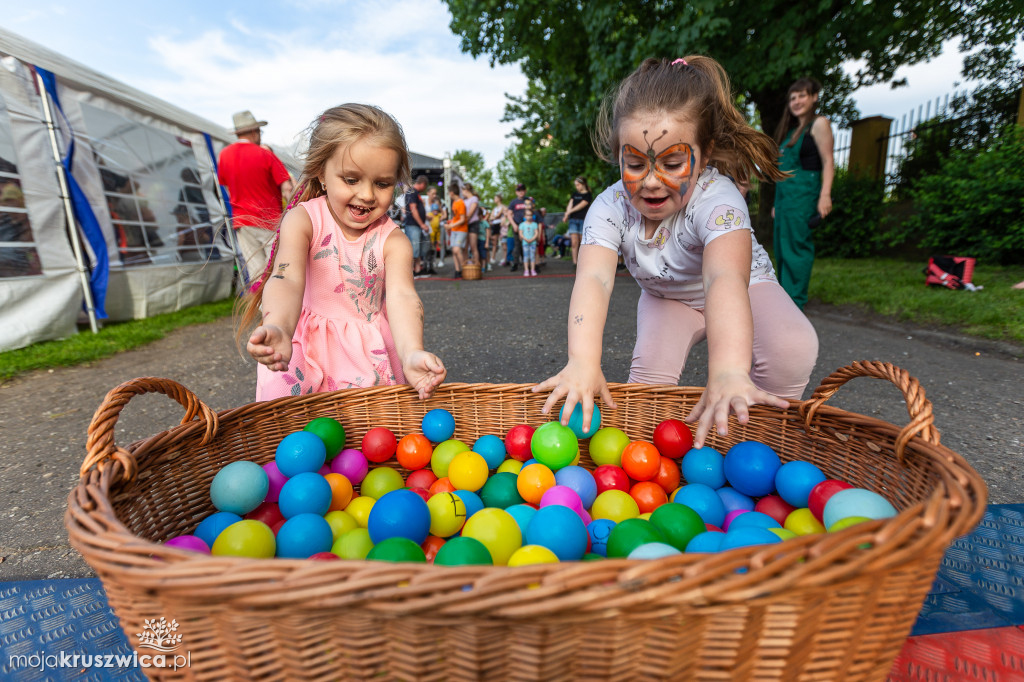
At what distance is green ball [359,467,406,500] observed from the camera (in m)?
1.98

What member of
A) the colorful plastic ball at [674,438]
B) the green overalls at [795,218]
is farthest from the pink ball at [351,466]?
the green overalls at [795,218]

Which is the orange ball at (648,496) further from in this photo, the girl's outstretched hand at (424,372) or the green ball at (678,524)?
the girl's outstretched hand at (424,372)

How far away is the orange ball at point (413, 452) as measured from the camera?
207 centimetres

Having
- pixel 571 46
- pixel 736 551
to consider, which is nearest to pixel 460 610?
pixel 736 551

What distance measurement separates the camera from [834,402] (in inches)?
128

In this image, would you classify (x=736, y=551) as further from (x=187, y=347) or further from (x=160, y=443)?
(x=187, y=347)

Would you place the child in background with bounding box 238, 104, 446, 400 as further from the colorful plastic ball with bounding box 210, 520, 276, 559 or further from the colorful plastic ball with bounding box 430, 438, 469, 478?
the colorful plastic ball with bounding box 210, 520, 276, 559

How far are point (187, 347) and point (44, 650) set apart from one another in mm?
4279

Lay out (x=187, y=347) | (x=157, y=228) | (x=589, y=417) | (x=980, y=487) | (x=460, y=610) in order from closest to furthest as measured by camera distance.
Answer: (x=460, y=610)
(x=980, y=487)
(x=589, y=417)
(x=187, y=347)
(x=157, y=228)

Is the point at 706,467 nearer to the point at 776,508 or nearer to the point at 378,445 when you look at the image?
the point at 776,508

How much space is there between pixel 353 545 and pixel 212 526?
0.44 m

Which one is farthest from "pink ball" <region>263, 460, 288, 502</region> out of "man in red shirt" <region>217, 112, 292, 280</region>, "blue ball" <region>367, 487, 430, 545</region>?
"man in red shirt" <region>217, 112, 292, 280</region>

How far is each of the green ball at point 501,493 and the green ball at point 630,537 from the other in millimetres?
524

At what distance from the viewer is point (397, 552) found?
1.26 metres
